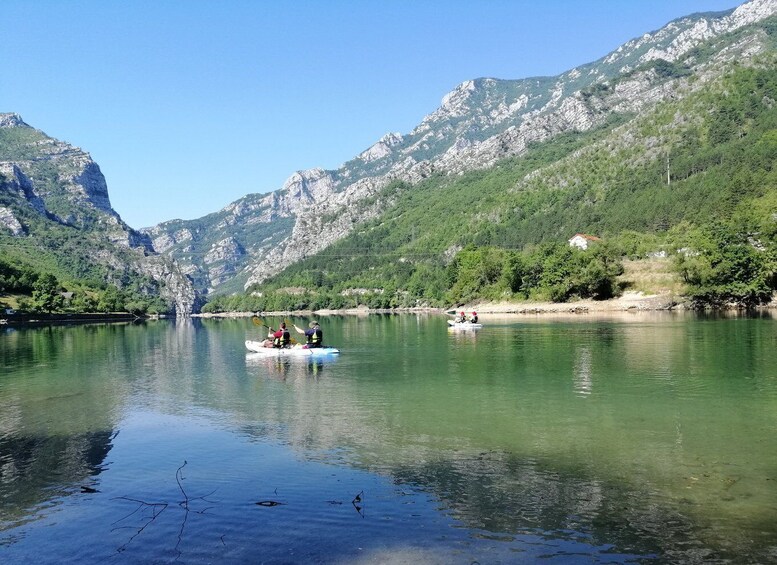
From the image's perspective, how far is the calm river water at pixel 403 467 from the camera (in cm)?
1523

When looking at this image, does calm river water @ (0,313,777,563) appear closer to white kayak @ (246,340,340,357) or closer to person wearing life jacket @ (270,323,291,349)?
white kayak @ (246,340,340,357)

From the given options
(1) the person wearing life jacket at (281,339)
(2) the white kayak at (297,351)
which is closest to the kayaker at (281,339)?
(1) the person wearing life jacket at (281,339)

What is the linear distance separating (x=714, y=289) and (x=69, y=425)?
12849 cm

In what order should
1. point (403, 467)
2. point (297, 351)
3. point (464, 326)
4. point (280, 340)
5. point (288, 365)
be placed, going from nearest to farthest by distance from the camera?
point (403, 467)
point (288, 365)
point (297, 351)
point (280, 340)
point (464, 326)

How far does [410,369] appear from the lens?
49.3m

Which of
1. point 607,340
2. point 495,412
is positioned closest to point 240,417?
point 495,412

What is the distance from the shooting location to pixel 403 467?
21.7 m

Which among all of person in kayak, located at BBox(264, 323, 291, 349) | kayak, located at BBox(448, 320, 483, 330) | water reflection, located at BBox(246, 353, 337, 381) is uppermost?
person in kayak, located at BBox(264, 323, 291, 349)

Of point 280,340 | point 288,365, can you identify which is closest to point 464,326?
point 280,340

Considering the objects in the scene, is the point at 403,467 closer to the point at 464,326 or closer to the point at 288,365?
the point at 288,365

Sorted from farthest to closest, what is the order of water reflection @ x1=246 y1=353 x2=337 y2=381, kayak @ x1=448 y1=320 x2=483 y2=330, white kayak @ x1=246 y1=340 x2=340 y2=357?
1. kayak @ x1=448 y1=320 x2=483 y2=330
2. white kayak @ x1=246 y1=340 x2=340 y2=357
3. water reflection @ x1=246 y1=353 x2=337 y2=381

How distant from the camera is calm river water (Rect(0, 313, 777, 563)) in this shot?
15227mm

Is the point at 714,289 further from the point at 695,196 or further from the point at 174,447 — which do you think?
the point at 174,447

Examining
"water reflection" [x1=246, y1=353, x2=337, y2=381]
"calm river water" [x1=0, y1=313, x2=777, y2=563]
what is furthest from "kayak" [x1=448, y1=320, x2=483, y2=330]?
"calm river water" [x1=0, y1=313, x2=777, y2=563]
